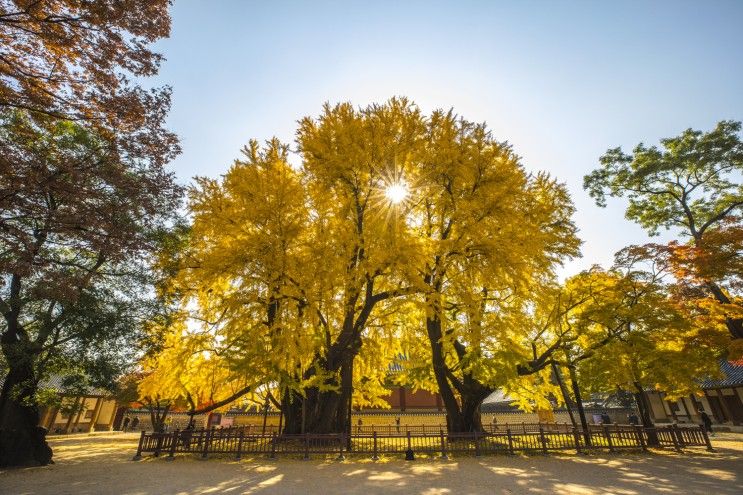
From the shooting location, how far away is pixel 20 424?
39.4ft

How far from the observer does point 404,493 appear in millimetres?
7270


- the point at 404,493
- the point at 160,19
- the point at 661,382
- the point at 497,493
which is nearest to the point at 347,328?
the point at 404,493

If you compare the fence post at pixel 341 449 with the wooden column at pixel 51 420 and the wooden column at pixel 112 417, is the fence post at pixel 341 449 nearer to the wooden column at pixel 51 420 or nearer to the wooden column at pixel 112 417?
the wooden column at pixel 51 420

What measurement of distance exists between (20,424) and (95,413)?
27071 millimetres

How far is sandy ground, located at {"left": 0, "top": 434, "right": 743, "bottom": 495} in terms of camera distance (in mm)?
7625

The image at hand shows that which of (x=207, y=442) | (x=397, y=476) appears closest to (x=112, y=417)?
(x=207, y=442)

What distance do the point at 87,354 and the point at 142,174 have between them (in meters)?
7.23

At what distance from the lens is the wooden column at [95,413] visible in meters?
31.8

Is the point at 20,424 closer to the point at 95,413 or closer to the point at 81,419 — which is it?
the point at 81,419

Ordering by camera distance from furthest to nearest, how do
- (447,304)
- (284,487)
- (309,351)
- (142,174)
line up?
(447,304) → (309,351) → (142,174) → (284,487)

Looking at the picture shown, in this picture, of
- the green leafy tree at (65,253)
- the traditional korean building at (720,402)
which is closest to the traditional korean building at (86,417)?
the green leafy tree at (65,253)

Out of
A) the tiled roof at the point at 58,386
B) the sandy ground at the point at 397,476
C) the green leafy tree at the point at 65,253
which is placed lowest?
the sandy ground at the point at 397,476

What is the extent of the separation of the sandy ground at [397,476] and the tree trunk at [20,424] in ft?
3.31

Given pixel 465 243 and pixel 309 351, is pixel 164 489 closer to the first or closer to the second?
pixel 309 351
